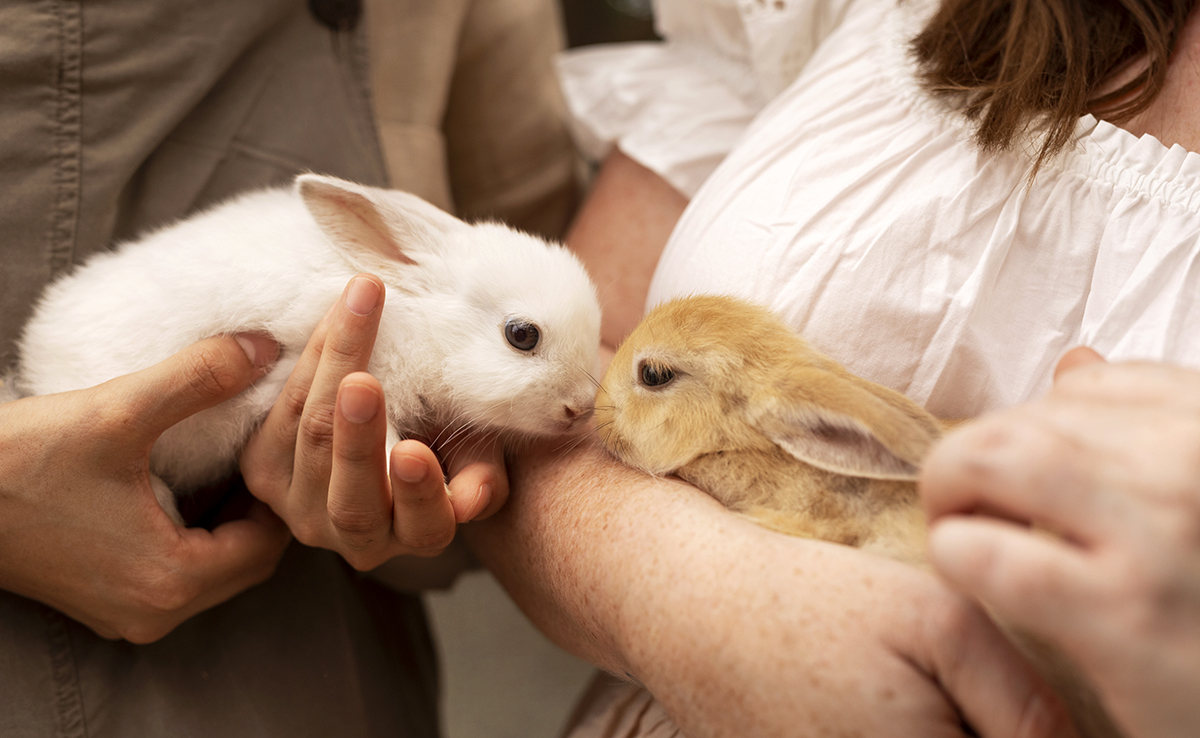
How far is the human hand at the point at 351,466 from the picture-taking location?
0.88 meters

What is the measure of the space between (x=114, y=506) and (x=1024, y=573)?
1128 mm

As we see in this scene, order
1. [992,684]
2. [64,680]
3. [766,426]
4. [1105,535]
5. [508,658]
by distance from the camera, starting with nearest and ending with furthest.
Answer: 1. [1105,535]
2. [992,684]
3. [766,426]
4. [64,680]
5. [508,658]

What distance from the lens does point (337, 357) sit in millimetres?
948

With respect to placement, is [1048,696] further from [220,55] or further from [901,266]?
[220,55]

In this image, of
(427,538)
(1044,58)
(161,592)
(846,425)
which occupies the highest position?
(1044,58)

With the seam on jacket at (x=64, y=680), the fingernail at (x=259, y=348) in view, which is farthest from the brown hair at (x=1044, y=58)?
the seam on jacket at (x=64, y=680)

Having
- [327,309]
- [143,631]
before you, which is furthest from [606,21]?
[143,631]

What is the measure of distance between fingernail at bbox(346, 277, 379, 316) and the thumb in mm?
219

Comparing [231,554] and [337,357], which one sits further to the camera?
[231,554]

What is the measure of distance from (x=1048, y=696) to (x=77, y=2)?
5.23 ft

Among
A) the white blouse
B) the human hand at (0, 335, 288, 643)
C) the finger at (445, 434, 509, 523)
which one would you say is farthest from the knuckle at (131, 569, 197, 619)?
the white blouse

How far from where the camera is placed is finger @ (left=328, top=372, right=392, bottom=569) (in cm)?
86

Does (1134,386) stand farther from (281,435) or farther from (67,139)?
(67,139)

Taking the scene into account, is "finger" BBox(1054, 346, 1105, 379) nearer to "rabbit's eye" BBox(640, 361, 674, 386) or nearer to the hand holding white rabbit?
"rabbit's eye" BBox(640, 361, 674, 386)
